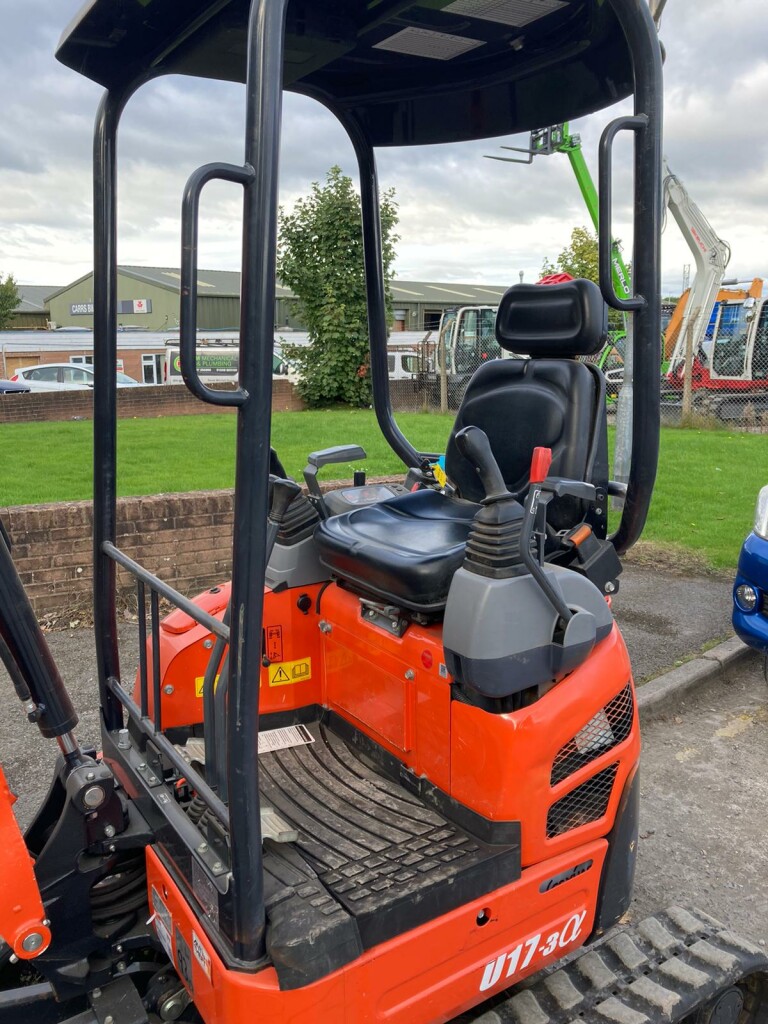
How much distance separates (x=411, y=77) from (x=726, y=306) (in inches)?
651

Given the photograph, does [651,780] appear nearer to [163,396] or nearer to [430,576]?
[430,576]

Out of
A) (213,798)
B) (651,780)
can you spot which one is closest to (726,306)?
(651,780)

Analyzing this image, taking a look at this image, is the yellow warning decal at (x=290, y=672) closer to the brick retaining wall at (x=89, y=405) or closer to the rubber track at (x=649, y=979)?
the rubber track at (x=649, y=979)

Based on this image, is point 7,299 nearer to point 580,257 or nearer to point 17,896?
point 580,257

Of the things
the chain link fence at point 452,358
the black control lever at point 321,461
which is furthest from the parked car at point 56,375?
the black control lever at point 321,461

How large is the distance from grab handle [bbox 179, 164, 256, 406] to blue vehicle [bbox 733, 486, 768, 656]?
3.79 meters

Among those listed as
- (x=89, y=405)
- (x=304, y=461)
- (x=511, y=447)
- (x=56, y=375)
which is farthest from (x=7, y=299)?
(x=511, y=447)

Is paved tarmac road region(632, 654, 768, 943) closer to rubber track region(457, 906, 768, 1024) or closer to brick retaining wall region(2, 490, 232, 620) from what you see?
rubber track region(457, 906, 768, 1024)

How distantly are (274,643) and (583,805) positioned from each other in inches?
43.4

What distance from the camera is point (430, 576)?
232cm

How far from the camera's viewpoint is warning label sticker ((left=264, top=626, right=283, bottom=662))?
2812mm

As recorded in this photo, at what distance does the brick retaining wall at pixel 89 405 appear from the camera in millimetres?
15703

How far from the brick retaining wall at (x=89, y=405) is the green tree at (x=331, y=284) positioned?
3.38 feet

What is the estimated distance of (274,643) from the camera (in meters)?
2.83
